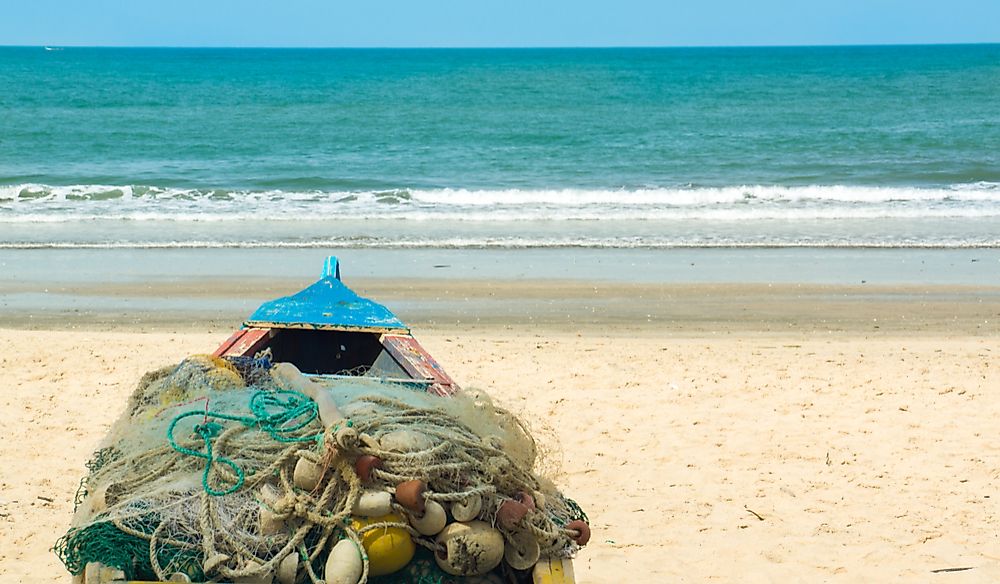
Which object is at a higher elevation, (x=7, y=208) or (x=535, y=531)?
(x=535, y=531)

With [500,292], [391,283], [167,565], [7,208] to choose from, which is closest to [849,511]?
[167,565]

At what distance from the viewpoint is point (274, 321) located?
22.5ft

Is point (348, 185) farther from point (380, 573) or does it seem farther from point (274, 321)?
point (380, 573)

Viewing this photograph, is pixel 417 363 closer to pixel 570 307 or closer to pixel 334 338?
Result: pixel 334 338

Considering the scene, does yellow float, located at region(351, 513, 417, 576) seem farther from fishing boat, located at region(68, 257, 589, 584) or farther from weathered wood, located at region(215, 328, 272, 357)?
weathered wood, located at region(215, 328, 272, 357)

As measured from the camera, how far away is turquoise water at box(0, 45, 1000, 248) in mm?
17391

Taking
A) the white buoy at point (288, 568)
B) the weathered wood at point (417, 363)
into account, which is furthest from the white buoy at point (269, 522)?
the weathered wood at point (417, 363)

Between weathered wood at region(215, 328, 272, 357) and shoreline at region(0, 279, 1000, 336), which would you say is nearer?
weathered wood at region(215, 328, 272, 357)

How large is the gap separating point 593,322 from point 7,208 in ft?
42.5

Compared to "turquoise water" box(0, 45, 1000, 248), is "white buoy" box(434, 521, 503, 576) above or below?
above

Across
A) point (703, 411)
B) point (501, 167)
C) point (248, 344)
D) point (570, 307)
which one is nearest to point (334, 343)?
point (248, 344)

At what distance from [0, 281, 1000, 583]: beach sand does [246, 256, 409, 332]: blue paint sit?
138cm

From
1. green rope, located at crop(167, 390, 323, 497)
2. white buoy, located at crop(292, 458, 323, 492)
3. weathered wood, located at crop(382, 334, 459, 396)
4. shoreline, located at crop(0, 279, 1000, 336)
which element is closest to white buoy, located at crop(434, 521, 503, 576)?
white buoy, located at crop(292, 458, 323, 492)

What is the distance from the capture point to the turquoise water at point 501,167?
17391 millimetres
